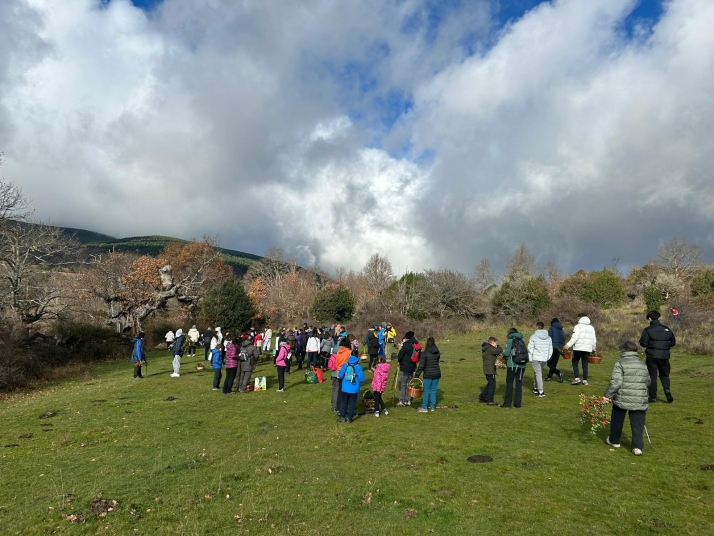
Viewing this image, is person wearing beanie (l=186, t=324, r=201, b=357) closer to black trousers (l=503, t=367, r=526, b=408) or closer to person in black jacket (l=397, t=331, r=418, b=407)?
person in black jacket (l=397, t=331, r=418, b=407)

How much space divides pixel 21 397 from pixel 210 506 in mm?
16000

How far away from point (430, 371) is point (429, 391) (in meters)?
0.74

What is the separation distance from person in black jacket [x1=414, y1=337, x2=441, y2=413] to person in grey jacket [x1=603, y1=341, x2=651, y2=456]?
4.31 m

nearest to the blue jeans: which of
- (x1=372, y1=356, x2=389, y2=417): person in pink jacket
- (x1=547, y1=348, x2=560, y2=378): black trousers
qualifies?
(x1=372, y1=356, x2=389, y2=417): person in pink jacket

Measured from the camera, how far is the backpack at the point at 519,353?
11.2 meters

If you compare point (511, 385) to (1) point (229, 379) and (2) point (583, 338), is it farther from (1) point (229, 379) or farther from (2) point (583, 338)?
(1) point (229, 379)

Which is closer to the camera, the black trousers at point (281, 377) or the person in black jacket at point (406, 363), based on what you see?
the person in black jacket at point (406, 363)

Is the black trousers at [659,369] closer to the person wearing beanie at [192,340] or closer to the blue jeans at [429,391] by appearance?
the blue jeans at [429,391]

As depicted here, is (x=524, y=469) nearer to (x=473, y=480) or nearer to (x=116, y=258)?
(x=473, y=480)

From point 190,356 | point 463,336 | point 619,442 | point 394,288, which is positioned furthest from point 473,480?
point 394,288

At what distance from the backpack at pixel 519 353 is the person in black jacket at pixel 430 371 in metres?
1.99

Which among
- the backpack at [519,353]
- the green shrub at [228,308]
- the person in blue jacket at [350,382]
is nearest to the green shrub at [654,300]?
the backpack at [519,353]

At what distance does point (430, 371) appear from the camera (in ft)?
37.1

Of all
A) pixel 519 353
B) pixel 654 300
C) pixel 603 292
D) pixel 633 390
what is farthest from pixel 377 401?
pixel 603 292
